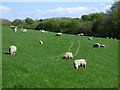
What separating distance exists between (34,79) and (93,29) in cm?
10518

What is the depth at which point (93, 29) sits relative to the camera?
125 m

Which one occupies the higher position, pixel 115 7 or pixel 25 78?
pixel 115 7

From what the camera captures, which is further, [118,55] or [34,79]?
[118,55]

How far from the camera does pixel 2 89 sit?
677 inches

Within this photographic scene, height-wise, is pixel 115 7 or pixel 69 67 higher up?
pixel 115 7

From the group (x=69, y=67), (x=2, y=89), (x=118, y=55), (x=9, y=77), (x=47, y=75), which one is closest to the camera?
(x=2, y=89)

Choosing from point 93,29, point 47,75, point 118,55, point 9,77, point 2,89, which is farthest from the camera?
point 93,29

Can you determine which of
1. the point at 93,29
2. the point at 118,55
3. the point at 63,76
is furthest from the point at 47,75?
the point at 93,29

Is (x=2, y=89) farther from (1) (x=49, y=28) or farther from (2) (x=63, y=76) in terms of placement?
(1) (x=49, y=28)

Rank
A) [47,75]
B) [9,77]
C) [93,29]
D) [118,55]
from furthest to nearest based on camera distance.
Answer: [93,29]
[118,55]
[47,75]
[9,77]

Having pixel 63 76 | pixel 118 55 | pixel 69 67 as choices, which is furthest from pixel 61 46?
pixel 63 76

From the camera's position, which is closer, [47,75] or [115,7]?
[47,75]

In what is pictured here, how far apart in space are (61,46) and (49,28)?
→ 105268 millimetres

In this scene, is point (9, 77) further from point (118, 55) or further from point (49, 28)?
point (49, 28)
